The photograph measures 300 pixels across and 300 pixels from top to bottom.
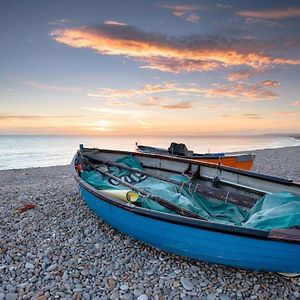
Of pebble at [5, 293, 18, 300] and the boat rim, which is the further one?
pebble at [5, 293, 18, 300]

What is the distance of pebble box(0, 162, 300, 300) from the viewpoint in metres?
3.90

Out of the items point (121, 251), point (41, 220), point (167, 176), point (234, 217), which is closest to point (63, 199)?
point (41, 220)

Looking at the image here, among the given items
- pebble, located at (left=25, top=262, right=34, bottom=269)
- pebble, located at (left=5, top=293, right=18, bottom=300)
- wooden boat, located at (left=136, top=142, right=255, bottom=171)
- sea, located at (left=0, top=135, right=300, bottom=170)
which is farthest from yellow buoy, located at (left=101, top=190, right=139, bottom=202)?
sea, located at (left=0, top=135, right=300, bottom=170)

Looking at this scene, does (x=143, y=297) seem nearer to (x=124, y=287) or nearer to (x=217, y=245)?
(x=124, y=287)

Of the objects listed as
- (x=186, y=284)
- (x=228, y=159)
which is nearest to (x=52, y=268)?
(x=186, y=284)

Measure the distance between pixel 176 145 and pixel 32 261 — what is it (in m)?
8.29

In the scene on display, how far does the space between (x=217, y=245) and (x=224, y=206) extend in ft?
7.00

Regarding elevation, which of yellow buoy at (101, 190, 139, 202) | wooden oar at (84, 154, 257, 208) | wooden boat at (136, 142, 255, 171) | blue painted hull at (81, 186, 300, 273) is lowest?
blue painted hull at (81, 186, 300, 273)

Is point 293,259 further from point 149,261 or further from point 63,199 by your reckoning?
point 63,199

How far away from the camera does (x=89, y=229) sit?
19.5 feet

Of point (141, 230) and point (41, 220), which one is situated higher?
point (141, 230)

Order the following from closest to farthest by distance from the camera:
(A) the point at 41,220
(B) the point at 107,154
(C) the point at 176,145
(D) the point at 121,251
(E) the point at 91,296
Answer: (E) the point at 91,296, (D) the point at 121,251, (A) the point at 41,220, (B) the point at 107,154, (C) the point at 176,145

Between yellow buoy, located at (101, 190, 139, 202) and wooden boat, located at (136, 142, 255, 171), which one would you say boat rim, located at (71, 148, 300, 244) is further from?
wooden boat, located at (136, 142, 255, 171)

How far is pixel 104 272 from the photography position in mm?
4430
